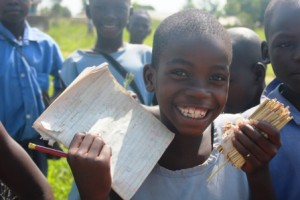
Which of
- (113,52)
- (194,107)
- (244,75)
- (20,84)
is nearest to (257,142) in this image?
(194,107)

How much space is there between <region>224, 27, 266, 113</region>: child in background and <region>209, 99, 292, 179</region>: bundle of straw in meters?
1.23

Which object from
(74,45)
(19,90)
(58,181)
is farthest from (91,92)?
(74,45)

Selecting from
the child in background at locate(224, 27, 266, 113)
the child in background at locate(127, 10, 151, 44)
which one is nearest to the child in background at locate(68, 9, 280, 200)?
the child in background at locate(224, 27, 266, 113)

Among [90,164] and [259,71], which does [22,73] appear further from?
[90,164]

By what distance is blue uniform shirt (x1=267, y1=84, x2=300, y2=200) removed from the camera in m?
1.91

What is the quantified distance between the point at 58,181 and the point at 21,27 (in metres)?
1.70

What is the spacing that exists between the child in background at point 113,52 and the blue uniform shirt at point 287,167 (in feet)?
Answer: 5.24

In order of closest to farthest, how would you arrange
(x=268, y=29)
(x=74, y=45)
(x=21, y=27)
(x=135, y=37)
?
(x=268, y=29), (x=21, y=27), (x=135, y=37), (x=74, y=45)

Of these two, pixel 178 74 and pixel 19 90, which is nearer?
pixel 178 74

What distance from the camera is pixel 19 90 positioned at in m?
3.65

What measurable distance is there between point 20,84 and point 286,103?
2.15 meters

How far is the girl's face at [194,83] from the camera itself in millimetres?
1801

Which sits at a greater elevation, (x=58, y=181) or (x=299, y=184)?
(x=299, y=184)

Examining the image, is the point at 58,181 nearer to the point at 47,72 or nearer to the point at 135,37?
the point at 47,72
